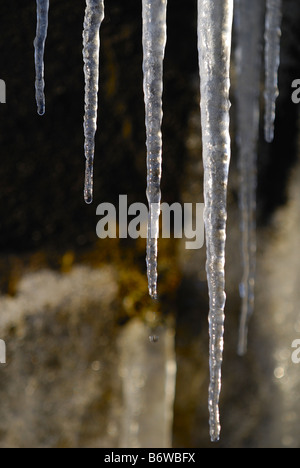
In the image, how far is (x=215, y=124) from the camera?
1087 millimetres

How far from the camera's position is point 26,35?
1370 mm

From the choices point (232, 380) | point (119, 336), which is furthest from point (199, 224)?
point (232, 380)

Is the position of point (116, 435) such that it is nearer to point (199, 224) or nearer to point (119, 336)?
point (119, 336)

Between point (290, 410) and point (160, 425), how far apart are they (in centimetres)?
42

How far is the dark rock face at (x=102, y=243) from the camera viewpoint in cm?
144

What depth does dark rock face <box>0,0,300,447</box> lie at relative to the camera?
1.44m

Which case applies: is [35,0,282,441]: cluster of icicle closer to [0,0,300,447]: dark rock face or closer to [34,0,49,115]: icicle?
[34,0,49,115]: icicle
